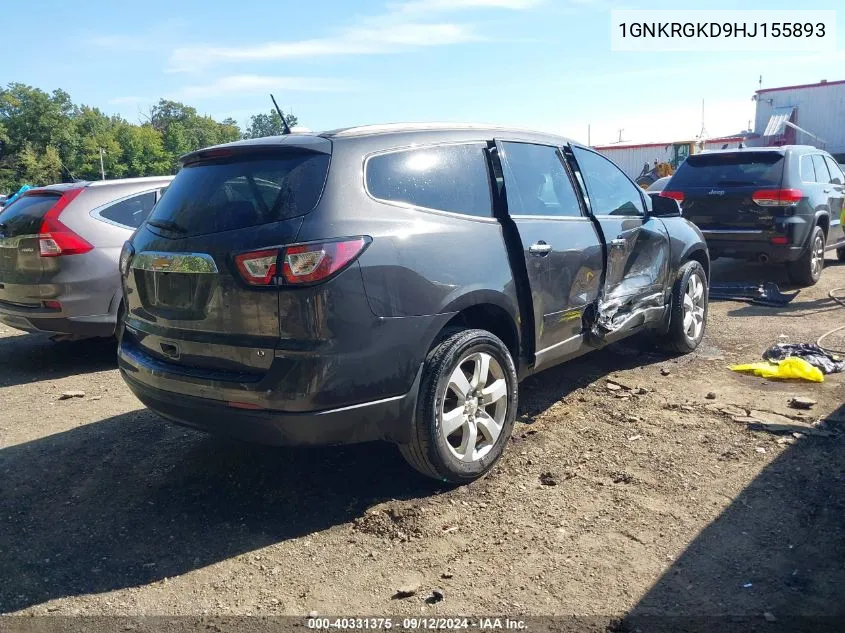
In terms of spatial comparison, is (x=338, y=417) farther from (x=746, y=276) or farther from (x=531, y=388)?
(x=746, y=276)

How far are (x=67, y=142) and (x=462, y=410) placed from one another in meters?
108

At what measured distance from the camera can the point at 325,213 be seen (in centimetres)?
318

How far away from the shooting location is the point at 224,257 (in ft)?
10.5

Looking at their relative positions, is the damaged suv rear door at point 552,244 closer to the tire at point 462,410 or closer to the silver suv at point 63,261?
the tire at point 462,410

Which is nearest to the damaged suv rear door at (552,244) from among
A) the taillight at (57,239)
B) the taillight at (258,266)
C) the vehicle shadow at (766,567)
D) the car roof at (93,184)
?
the vehicle shadow at (766,567)

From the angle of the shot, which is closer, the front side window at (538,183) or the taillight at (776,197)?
the front side window at (538,183)

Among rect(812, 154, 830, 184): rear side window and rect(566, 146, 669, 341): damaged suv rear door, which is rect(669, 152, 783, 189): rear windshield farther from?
rect(566, 146, 669, 341): damaged suv rear door

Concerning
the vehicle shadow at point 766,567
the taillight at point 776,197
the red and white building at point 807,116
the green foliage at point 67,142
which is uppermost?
the green foliage at point 67,142

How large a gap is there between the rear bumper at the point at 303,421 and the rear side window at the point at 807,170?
786 centimetres

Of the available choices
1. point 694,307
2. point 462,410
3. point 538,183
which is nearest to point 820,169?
point 694,307

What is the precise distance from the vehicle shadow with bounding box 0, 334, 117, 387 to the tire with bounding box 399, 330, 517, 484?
4.04 metres

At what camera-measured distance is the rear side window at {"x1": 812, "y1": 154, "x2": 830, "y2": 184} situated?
980 centimetres

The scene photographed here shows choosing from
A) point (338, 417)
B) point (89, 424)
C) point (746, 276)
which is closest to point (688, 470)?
point (338, 417)

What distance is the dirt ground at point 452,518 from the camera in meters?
2.84
